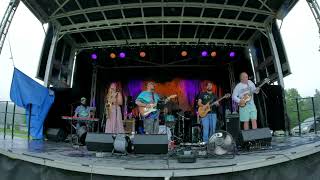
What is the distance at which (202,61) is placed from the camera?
11.8 metres

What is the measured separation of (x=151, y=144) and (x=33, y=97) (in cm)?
424

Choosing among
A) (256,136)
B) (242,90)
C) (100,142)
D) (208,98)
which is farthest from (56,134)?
(256,136)

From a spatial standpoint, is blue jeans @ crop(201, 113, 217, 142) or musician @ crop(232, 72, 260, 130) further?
blue jeans @ crop(201, 113, 217, 142)

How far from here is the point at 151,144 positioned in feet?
16.1

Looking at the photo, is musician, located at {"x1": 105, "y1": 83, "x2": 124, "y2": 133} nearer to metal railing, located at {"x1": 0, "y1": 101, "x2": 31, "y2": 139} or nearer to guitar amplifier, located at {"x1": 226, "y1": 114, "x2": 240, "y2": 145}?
metal railing, located at {"x1": 0, "y1": 101, "x2": 31, "y2": 139}

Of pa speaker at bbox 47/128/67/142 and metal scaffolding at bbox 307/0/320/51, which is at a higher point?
metal scaffolding at bbox 307/0/320/51

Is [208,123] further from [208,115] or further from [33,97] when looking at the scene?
[33,97]

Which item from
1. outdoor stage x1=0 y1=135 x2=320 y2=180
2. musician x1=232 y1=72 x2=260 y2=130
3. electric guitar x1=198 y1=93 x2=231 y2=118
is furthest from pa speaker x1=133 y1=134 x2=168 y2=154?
electric guitar x1=198 y1=93 x2=231 y2=118

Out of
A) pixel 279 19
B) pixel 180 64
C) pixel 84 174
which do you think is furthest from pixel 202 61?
pixel 84 174

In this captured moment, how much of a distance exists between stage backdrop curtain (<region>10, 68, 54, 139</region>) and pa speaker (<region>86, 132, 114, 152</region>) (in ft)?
9.86

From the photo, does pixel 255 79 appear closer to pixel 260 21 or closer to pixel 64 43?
pixel 260 21

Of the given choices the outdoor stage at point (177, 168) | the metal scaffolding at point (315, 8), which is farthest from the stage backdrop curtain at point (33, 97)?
the metal scaffolding at point (315, 8)

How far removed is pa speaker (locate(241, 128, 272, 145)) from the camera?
531 cm

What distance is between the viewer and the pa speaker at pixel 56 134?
8.38m
